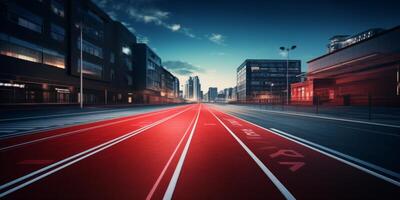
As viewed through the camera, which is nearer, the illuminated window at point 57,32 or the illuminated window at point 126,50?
the illuminated window at point 57,32

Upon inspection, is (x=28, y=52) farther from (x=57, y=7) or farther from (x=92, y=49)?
(x=92, y=49)

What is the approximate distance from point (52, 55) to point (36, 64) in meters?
3.80

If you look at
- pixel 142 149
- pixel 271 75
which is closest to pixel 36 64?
pixel 142 149

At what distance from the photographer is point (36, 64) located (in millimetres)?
27234

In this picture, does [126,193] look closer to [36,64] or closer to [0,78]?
[0,78]

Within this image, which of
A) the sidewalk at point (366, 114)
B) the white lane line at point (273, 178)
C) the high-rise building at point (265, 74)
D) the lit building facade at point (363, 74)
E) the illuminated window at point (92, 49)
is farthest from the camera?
the high-rise building at point (265, 74)

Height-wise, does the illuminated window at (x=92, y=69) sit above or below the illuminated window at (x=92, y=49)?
below

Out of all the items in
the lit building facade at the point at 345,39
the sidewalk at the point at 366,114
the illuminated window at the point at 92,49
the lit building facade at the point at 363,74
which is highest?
the lit building facade at the point at 345,39

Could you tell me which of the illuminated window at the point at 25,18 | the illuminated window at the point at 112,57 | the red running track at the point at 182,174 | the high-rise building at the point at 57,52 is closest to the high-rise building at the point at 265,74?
the illuminated window at the point at 112,57

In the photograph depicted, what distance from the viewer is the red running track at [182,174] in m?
3.08

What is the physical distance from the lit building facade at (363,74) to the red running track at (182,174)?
17.7 meters

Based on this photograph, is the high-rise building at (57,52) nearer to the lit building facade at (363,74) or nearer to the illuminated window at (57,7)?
the illuminated window at (57,7)

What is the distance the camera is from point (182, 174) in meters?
3.88

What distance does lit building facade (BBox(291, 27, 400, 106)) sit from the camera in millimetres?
21156
